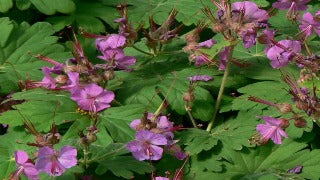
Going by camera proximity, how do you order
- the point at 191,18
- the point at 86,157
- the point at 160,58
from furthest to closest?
the point at 191,18, the point at 160,58, the point at 86,157

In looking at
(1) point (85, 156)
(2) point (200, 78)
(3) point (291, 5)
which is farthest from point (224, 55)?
(1) point (85, 156)

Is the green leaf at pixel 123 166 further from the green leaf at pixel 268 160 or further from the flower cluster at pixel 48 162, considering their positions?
the green leaf at pixel 268 160

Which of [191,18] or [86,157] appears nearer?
[86,157]

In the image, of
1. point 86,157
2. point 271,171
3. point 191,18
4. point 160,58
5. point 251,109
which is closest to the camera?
point 86,157

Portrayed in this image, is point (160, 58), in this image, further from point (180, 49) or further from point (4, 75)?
point (4, 75)

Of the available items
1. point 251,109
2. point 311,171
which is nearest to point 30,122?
point 251,109

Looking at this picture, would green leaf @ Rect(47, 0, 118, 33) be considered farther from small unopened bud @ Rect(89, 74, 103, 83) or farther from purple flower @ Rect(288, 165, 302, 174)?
purple flower @ Rect(288, 165, 302, 174)

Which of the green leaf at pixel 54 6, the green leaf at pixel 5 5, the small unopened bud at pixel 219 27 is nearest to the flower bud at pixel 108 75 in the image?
the small unopened bud at pixel 219 27
